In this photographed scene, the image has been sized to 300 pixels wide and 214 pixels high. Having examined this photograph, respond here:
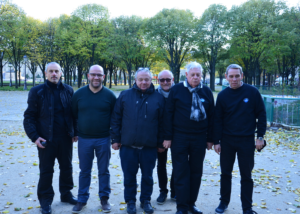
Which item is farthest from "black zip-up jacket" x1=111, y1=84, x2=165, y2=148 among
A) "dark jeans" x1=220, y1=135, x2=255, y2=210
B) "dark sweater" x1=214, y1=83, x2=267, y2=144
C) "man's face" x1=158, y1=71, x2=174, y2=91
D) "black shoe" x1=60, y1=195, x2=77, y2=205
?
"black shoe" x1=60, y1=195, x2=77, y2=205

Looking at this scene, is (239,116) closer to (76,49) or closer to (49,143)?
(49,143)

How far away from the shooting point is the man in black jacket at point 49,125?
4.08 meters

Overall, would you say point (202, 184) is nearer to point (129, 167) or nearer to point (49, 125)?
point (129, 167)

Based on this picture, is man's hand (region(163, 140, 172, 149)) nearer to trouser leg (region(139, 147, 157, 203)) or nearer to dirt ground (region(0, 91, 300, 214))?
trouser leg (region(139, 147, 157, 203))

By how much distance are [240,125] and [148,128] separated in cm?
137

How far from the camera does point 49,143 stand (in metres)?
4.14

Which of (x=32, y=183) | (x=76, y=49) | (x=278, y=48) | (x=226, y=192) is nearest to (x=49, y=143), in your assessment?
(x=32, y=183)

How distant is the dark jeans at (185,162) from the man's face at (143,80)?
0.88 metres

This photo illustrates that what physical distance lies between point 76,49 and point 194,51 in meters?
17.8

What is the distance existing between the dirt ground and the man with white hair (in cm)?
51

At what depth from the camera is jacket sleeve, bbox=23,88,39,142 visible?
4016 millimetres

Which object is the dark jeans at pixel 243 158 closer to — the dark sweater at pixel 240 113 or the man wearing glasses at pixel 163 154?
the dark sweater at pixel 240 113

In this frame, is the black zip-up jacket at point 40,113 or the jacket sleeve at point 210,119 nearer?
the black zip-up jacket at point 40,113

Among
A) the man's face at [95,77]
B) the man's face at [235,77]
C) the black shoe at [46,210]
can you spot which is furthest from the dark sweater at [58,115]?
the man's face at [235,77]
